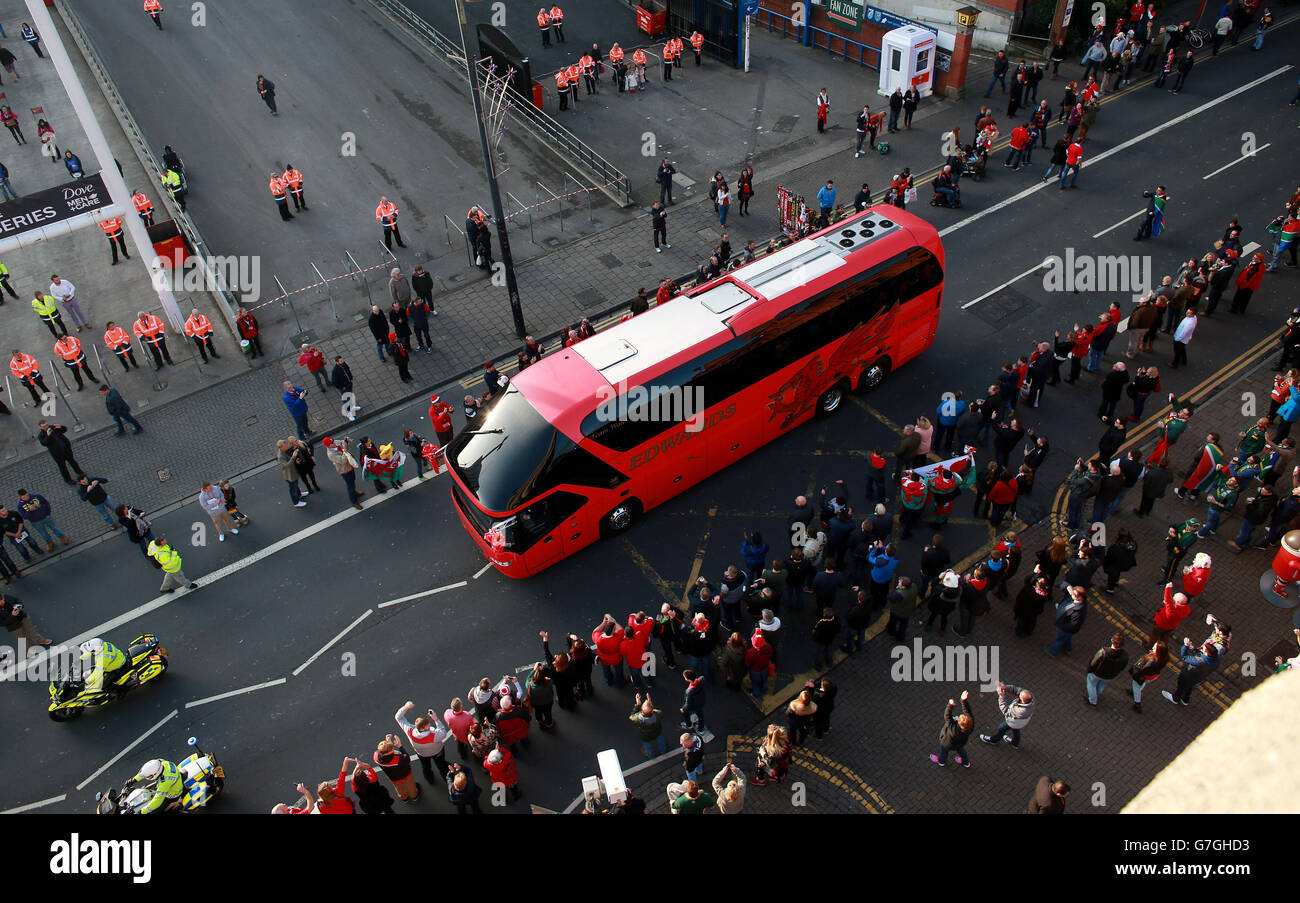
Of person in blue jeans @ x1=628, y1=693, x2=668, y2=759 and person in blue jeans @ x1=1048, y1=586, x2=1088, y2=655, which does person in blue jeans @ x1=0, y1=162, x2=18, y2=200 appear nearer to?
person in blue jeans @ x1=628, y1=693, x2=668, y2=759

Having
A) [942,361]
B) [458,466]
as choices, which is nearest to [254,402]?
[458,466]

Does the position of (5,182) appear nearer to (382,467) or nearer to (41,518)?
(41,518)

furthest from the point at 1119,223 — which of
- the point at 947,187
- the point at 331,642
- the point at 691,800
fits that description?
the point at 331,642

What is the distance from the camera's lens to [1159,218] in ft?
76.1

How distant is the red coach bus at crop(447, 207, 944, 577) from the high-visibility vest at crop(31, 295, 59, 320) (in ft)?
45.1

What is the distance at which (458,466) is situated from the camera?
16219 mm

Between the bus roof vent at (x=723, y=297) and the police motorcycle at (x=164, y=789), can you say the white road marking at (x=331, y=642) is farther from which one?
the bus roof vent at (x=723, y=297)

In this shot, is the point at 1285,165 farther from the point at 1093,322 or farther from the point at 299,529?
the point at 299,529

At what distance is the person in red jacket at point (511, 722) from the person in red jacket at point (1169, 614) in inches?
370

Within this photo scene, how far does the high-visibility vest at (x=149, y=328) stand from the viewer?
21.8 metres

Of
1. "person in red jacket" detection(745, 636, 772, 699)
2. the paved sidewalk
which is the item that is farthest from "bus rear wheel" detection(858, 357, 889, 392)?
the paved sidewalk

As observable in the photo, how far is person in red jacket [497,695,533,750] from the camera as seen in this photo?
13.1 meters
